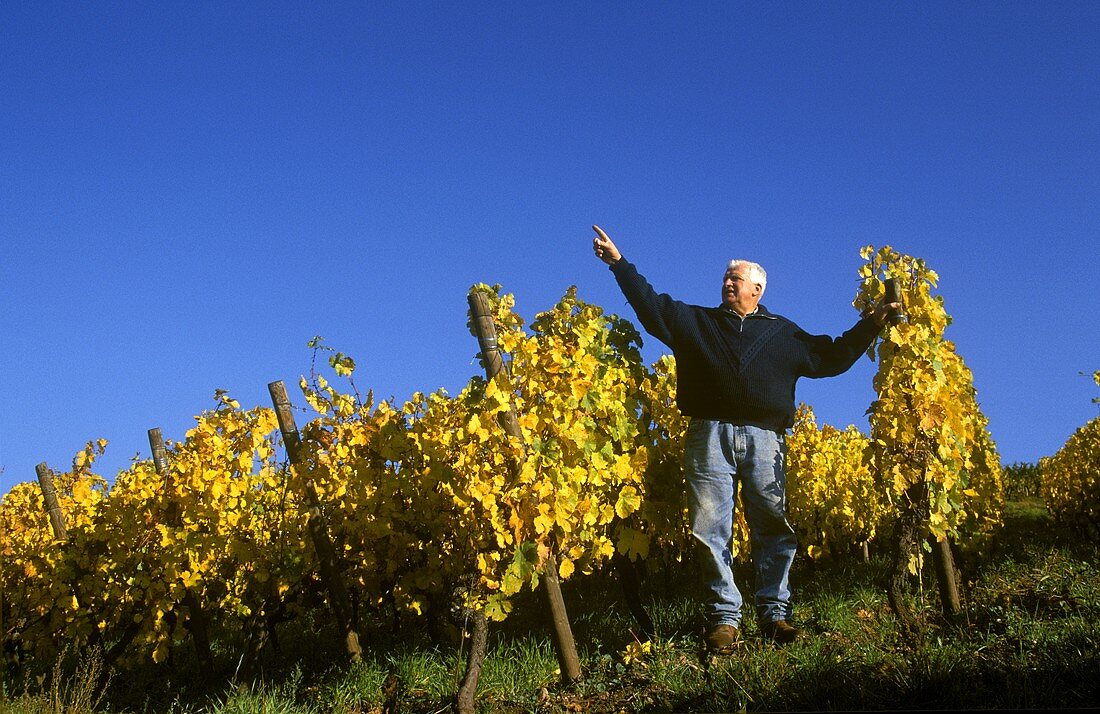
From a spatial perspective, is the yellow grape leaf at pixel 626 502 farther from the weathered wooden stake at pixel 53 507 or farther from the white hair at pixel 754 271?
the weathered wooden stake at pixel 53 507

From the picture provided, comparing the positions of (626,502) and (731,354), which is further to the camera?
(626,502)

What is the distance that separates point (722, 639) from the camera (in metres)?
4.39

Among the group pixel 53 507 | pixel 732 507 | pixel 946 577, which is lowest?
pixel 946 577

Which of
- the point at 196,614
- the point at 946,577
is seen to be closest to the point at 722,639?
the point at 946,577

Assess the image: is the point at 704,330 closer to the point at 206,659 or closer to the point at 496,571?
the point at 496,571

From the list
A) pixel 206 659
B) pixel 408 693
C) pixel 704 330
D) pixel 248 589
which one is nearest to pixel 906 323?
pixel 704 330

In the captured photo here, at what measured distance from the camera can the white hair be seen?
4968 millimetres

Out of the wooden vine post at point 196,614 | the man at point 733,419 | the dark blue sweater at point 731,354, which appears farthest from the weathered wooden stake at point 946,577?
the wooden vine post at point 196,614

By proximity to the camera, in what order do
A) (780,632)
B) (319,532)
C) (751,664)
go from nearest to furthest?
(751,664)
(780,632)
(319,532)

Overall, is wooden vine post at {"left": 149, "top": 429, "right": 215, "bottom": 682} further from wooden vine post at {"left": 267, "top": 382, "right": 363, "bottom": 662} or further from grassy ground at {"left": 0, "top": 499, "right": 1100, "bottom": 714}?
wooden vine post at {"left": 267, "top": 382, "right": 363, "bottom": 662}

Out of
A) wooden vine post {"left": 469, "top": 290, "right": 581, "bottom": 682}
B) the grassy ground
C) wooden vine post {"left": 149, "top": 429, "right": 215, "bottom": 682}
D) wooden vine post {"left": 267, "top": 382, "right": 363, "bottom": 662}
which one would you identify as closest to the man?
the grassy ground

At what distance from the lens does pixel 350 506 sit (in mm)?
6113

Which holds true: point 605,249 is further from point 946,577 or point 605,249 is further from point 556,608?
point 946,577

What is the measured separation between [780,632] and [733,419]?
113 cm
